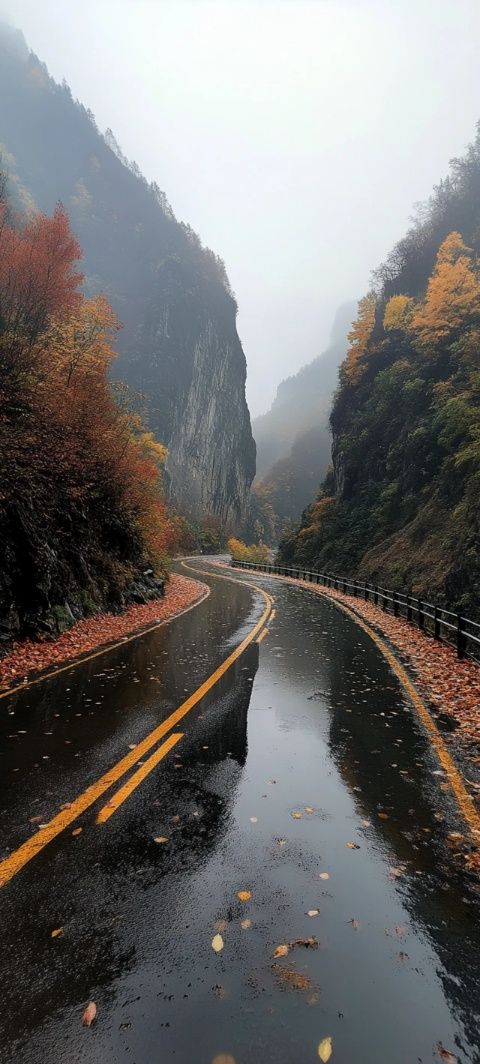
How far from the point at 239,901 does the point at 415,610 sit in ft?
45.3

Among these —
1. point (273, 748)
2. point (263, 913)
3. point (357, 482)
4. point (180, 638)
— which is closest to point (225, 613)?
point (180, 638)

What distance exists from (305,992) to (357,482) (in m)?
42.2

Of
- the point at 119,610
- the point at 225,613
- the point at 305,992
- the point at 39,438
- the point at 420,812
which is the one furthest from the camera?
the point at 225,613

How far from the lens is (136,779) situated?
4844 millimetres

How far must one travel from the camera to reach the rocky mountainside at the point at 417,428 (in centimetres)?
2255

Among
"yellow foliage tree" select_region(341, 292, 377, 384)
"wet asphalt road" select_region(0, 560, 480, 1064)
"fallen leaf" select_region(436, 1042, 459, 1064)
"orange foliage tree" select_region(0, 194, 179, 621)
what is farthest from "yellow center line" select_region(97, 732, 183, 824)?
Answer: "yellow foliage tree" select_region(341, 292, 377, 384)

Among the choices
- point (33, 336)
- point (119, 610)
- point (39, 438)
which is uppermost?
point (33, 336)

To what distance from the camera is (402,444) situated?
117 ft

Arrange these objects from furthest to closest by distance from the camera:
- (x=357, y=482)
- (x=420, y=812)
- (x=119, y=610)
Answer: (x=357, y=482)
(x=119, y=610)
(x=420, y=812)

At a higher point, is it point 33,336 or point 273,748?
point 33,336

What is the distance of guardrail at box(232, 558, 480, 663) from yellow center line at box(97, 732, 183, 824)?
20.0 feet

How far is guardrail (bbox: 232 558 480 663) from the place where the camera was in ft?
34.7

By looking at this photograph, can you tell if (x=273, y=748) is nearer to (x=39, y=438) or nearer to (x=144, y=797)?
(x=144, y=797)

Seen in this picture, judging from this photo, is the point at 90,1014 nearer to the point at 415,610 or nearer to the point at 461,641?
the point at 461,641
